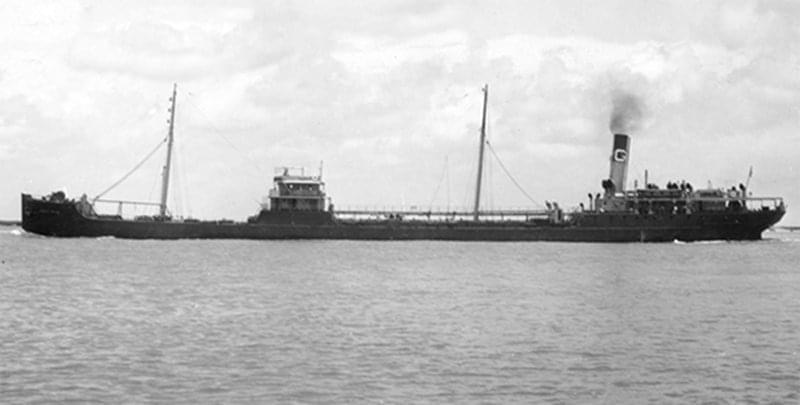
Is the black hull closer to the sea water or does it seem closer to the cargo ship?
the cargo ship

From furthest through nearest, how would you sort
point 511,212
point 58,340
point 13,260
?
point 511,212 → point 13,260 → point 58,340

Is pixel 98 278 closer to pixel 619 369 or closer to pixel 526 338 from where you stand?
pixel 526 338

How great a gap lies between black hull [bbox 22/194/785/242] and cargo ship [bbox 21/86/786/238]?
8cm

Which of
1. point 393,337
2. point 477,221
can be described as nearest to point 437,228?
point 477,221

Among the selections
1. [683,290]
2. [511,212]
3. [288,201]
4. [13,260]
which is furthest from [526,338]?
[511,212]

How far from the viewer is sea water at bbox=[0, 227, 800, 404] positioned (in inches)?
679

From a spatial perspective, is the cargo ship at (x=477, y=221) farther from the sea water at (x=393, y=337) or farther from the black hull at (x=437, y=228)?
the sea water at (x=393, y=337)

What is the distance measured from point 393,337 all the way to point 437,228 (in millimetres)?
58438

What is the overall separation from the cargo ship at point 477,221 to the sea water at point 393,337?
3062 centimetres

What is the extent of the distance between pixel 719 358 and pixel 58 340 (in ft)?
46.1

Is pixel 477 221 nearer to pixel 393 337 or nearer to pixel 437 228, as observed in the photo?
pixel 437 228

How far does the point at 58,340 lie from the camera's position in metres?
22.2

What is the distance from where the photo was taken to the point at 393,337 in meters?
23.2

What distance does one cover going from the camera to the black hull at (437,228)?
7575cm
